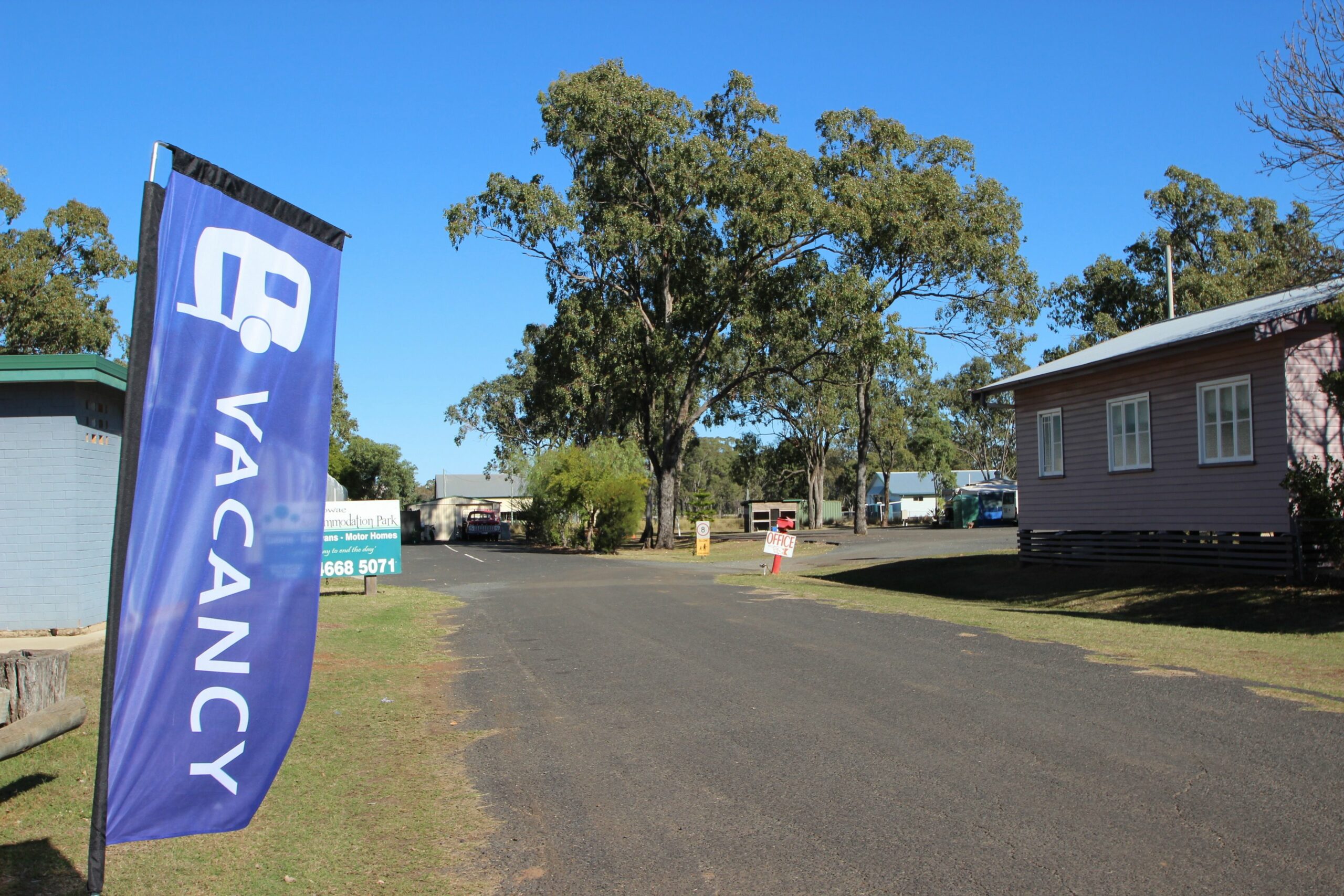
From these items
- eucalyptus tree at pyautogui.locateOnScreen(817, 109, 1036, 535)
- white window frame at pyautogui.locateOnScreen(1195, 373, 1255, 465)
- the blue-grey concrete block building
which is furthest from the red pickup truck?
the blue-grey concrete block building

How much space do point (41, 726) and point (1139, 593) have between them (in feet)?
56.7

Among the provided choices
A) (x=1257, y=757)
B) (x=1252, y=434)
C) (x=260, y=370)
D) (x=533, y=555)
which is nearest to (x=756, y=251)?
(x=533, y=555)

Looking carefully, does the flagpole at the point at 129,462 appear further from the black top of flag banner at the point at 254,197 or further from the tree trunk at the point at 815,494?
the tree trunk at the point at 815,494

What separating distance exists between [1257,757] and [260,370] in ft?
21.1

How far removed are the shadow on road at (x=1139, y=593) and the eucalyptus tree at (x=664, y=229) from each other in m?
15.3

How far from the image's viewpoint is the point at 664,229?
39.6 meters

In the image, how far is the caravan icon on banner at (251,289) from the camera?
12.8ft

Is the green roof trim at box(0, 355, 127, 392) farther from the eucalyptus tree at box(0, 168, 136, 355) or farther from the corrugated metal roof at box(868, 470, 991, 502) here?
the corrugated metal roof at box(868, 470, 991, 502)

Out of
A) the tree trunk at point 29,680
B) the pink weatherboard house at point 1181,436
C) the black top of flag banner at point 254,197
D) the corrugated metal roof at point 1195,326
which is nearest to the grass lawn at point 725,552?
the pink weatherboard house at point 1181,436

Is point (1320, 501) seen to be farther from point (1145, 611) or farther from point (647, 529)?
point (647, 529)

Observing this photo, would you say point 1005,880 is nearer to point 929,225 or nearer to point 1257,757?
point 1257,757

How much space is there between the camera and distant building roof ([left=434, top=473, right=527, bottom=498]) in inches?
4277

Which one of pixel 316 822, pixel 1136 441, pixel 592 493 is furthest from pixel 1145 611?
pixel 592 493

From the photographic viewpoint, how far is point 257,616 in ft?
13.2
